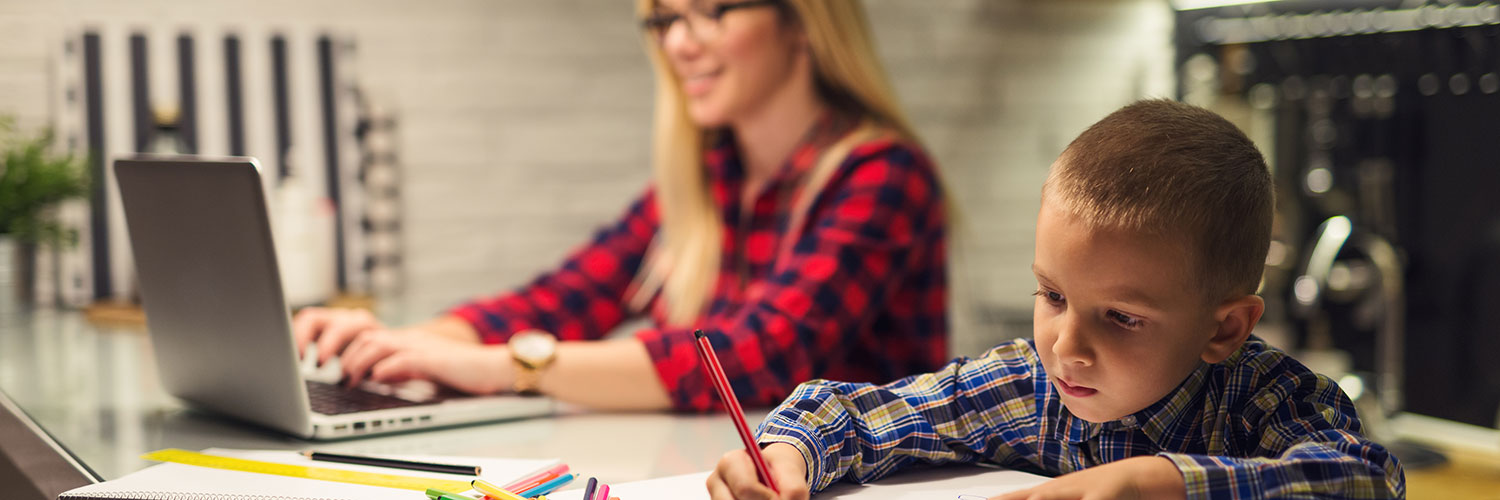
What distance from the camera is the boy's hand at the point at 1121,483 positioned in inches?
19.7

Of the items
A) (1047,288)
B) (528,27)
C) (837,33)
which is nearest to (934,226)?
(837,33)

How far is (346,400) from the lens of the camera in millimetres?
996

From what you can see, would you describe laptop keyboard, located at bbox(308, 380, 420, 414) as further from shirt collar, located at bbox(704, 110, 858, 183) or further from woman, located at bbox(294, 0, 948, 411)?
shirt collar, located at bbox(704, 110, 858, 183)

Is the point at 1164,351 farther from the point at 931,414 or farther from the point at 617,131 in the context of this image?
the point at 617,131

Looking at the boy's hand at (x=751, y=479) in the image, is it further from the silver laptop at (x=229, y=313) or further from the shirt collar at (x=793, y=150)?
the shirt collar at (x=793, y=150)

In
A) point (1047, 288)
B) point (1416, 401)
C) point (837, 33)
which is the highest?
point (837, 33)

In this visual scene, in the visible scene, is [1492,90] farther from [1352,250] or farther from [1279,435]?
[1279,435]

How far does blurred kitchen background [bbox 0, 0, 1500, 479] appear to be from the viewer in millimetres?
2332

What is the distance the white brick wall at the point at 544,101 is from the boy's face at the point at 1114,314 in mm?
1657

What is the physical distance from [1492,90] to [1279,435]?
250cm

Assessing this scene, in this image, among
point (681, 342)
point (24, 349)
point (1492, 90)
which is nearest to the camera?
point (681, 342)

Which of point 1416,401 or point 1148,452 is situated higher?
point 1148,452

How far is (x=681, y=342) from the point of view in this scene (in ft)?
3.46

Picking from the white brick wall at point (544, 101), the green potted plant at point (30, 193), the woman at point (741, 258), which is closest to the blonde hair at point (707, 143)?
the woman at point (741, 258)
